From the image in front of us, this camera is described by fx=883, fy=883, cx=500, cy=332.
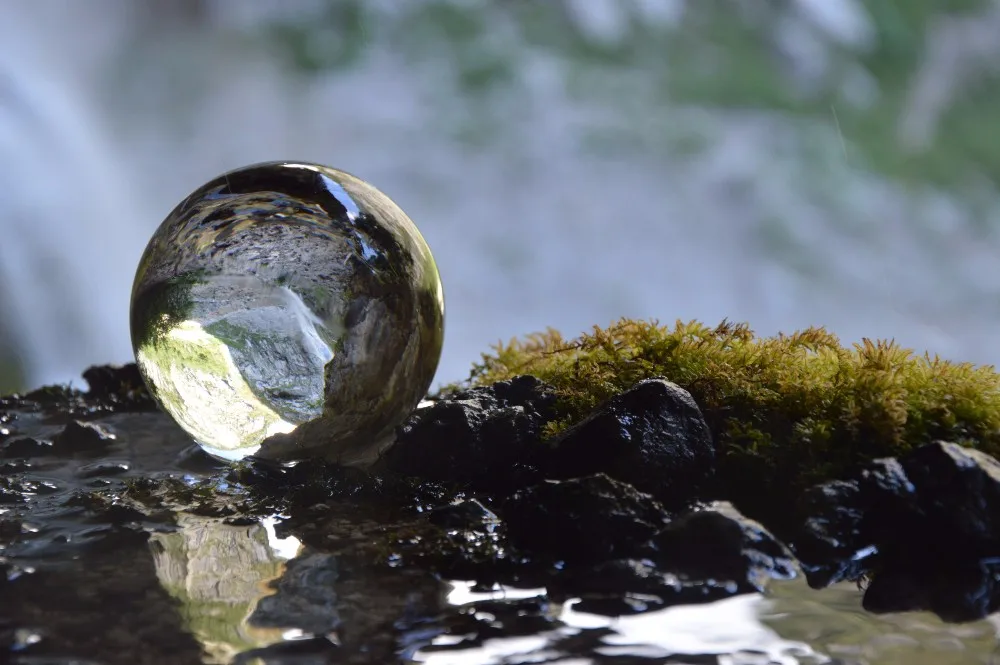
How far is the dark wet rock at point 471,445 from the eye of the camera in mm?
2988

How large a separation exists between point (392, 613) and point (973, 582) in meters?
1.49

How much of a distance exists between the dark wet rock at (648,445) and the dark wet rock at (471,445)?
15cm

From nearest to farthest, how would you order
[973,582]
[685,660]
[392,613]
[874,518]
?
1. [685,660]
2. [392,613]
3. [973,582]
4. [874,518]

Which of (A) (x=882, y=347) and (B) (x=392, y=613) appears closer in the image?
(B) (x=392, y=613)

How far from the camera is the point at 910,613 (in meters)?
2.12

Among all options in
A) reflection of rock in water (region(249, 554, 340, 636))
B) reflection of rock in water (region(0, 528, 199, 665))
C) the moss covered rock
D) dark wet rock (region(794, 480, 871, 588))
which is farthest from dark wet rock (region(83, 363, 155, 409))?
dark wet rock (region(794, 480, 871, 588))

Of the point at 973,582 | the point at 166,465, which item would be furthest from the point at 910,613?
the point at 166,465

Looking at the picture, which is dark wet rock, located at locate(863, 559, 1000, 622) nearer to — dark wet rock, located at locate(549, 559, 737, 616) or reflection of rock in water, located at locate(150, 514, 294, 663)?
dark wet rock, located at locate(549, 559, 737, 616)

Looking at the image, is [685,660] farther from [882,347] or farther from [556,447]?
[882,347]

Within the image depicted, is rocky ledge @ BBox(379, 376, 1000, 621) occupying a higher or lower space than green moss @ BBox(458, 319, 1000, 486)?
lower

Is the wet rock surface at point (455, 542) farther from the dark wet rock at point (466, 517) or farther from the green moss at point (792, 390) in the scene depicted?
the green moss at point (792, 390)

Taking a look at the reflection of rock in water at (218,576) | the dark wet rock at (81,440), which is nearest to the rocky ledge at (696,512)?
the reflection of rock in water at (218,576)

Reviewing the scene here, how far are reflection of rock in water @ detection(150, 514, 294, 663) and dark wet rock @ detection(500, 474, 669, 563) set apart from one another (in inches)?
27.6

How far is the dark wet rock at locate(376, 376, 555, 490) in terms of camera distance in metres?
2.99
